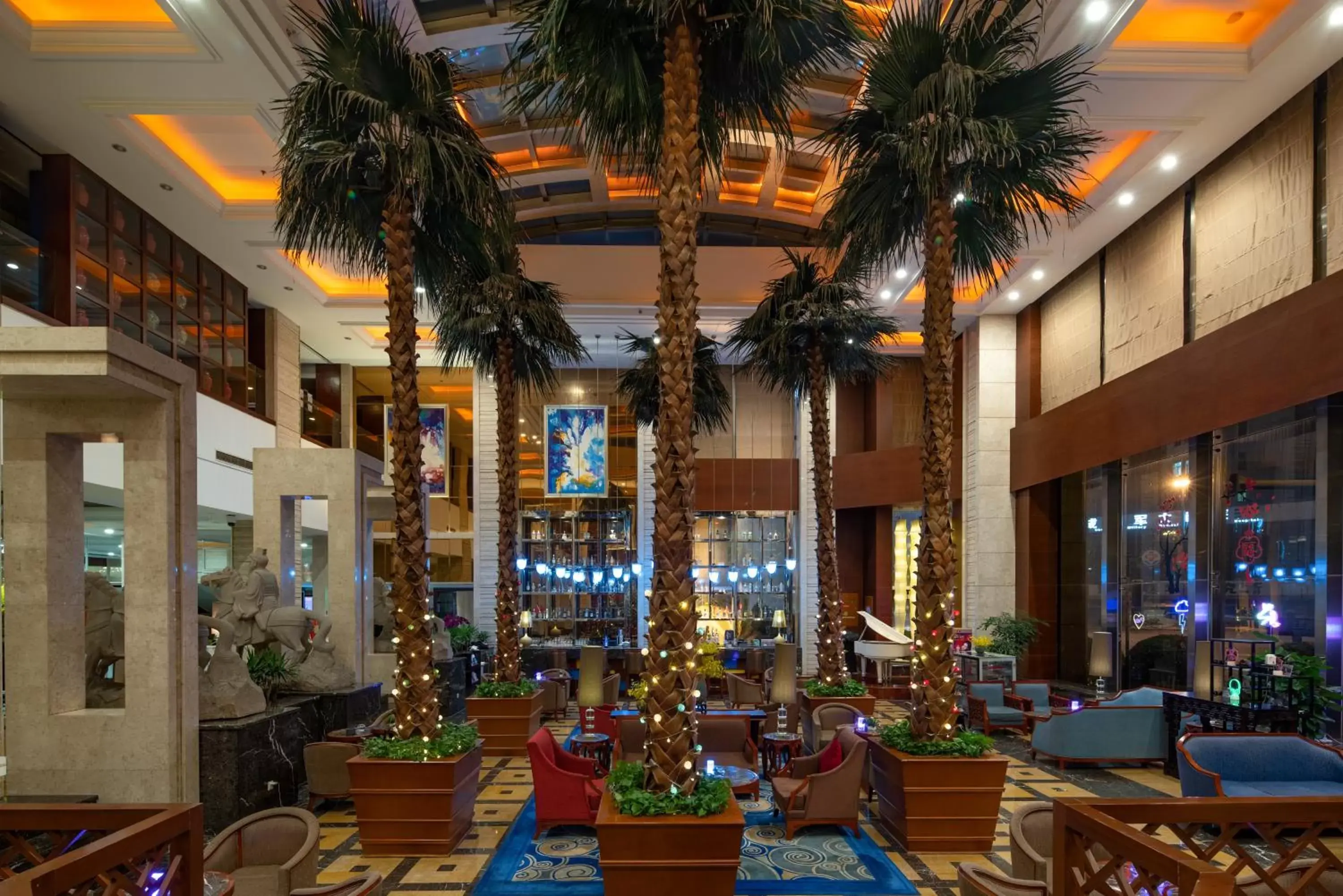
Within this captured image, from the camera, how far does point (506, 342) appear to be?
11.3 metres

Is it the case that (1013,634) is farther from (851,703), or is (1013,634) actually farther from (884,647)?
(851,703)

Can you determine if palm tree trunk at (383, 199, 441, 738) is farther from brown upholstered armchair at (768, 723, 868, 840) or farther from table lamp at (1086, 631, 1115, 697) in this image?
table lamp at (1086, 631, 1115, 697)

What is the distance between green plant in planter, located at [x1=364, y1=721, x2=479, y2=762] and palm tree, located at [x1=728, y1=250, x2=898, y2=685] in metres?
5.33

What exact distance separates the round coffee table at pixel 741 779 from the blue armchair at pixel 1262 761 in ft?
11.3

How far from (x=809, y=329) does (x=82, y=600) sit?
329 inches

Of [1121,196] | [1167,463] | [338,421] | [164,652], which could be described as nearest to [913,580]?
[1167,463]

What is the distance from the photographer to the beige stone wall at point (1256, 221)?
9375 mm

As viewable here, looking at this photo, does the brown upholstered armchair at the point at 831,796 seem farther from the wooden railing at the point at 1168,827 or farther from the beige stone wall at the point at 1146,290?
the beige stone wall at the point at 1146,290

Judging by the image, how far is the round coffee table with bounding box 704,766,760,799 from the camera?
776 centimetres

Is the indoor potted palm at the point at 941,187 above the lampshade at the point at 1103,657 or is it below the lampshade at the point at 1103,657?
above

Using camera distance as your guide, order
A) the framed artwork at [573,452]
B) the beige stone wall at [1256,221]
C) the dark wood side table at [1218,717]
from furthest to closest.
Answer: the framed artwork at [573,452] < the beige stone wall at [1256,221] < the dark wood side table at [1218,717]

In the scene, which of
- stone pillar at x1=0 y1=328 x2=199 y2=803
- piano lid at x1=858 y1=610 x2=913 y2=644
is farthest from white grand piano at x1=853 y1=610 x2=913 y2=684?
stone pillar at x1=0 y1=328 x2=199 y2=803

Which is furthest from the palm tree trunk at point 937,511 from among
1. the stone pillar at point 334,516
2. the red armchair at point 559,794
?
the stone pillar at point 334,516

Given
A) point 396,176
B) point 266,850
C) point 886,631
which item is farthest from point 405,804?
point 886,631
